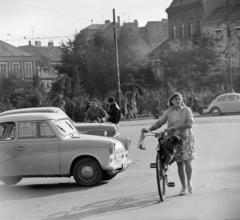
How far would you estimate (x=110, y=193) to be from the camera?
36.0 feet

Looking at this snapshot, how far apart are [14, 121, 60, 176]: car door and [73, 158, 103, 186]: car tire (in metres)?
0.34

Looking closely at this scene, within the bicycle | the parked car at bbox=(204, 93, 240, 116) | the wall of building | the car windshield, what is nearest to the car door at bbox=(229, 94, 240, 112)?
the parked car at bbox=(204, 93, 240, 116)

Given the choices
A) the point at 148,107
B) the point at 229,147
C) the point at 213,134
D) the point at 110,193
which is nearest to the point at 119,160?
the point at 110,193

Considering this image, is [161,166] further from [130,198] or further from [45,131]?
[45,131]

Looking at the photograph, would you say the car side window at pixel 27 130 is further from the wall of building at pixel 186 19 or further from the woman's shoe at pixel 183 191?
the wall of building at pixel 186 19

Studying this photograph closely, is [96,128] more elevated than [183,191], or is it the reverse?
[96,128]

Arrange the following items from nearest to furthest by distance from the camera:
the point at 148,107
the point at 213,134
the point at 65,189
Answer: the point at 65,189, the point at 213,134, the point at 148,107

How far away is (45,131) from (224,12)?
70.6 metres

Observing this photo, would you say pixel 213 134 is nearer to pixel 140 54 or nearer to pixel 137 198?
pixel 137 198

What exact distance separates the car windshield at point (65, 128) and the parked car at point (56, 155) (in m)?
0.07

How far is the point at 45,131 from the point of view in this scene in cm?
1236

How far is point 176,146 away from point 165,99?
1625 inches

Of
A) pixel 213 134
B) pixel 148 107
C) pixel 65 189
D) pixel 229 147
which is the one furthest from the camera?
pixel 148 107

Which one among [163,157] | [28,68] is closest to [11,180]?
[163,157]
